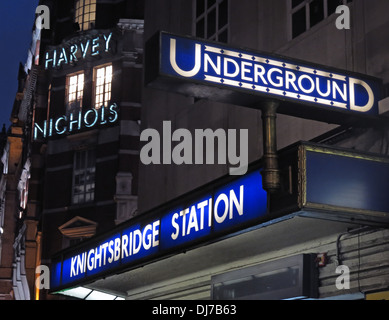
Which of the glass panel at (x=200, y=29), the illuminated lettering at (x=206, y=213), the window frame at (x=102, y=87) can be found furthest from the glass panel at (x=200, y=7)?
the window frame at (x=102, y=87)

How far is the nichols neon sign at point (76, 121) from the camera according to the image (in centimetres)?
3544

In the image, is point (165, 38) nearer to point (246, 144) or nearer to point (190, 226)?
point (190, 226)

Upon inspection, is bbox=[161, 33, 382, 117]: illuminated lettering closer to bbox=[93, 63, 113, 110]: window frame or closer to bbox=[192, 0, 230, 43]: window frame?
bbox=[192, 0, 230, 43]: window frame

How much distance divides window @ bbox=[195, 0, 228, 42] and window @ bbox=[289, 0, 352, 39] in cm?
229

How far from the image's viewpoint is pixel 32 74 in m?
43.2

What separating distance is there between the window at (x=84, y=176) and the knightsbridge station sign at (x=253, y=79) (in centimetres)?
2639

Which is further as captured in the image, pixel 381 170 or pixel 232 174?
pixel 232 174

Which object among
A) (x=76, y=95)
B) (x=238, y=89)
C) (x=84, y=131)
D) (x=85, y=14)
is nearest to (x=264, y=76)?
(x=238, y=89)

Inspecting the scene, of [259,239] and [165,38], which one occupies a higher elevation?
[165,38]

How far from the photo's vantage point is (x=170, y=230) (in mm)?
12008

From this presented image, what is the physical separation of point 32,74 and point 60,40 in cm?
401

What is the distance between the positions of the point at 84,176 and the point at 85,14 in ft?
27.3

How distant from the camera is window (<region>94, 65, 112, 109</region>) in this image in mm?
36281

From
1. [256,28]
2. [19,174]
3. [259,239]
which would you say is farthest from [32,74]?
[259,239]
